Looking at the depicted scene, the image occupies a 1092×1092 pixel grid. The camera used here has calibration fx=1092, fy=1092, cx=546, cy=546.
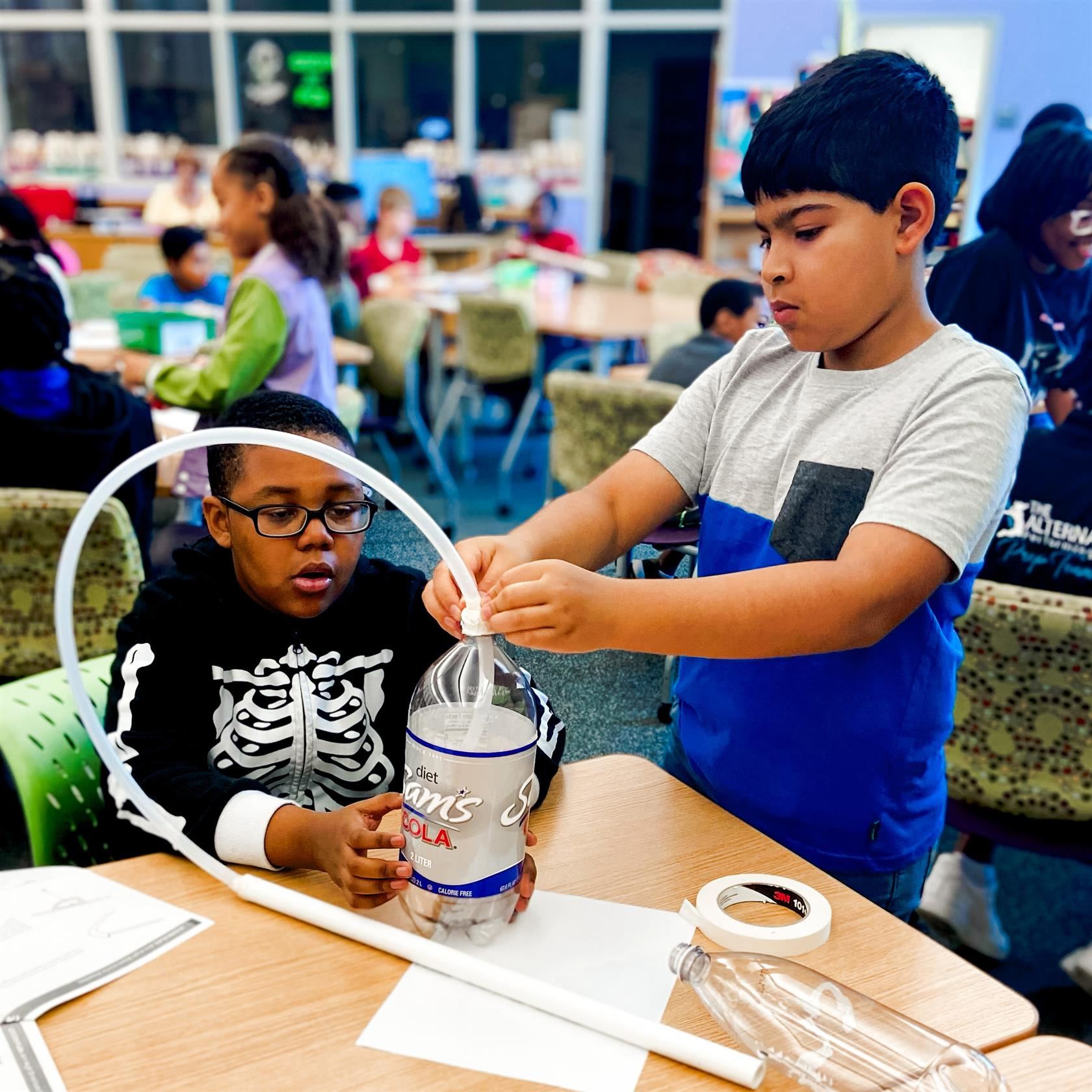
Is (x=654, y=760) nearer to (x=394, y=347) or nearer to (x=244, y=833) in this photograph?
(x=244, y=833)

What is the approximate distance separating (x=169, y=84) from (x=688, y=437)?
10.7 m

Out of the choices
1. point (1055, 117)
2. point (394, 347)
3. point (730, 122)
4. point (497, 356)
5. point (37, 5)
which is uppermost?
point (37, 5)

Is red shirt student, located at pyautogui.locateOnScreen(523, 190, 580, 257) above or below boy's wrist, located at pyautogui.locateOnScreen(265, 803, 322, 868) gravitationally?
above

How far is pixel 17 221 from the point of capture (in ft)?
12.9

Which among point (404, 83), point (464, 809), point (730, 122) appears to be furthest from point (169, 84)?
point (464, 809)

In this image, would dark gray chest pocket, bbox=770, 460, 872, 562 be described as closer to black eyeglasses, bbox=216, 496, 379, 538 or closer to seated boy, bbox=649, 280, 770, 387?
black eyeglasses, bbox=216, 496, 379, 538

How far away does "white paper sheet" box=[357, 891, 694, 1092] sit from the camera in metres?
0.81

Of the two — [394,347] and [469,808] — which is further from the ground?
[469,808]

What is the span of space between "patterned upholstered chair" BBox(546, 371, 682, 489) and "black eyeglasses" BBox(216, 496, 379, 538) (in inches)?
74.3

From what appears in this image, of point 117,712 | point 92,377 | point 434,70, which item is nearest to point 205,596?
point 117,712

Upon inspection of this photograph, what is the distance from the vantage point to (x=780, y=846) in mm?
1101

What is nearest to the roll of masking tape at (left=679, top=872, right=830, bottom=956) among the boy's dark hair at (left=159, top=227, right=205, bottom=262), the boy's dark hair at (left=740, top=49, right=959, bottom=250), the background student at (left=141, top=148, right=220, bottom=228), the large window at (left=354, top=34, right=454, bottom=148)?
the boy's dark hair at (left=740, top=49, right=959, bottom=250)

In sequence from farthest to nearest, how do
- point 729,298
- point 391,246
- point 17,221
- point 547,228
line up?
point 547,228, point 391,246, point 17,221, point 729,298

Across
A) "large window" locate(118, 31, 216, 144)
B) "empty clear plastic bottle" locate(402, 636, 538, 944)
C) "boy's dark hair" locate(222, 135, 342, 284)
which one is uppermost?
"large window" locate(118, 31, 216, 144)
